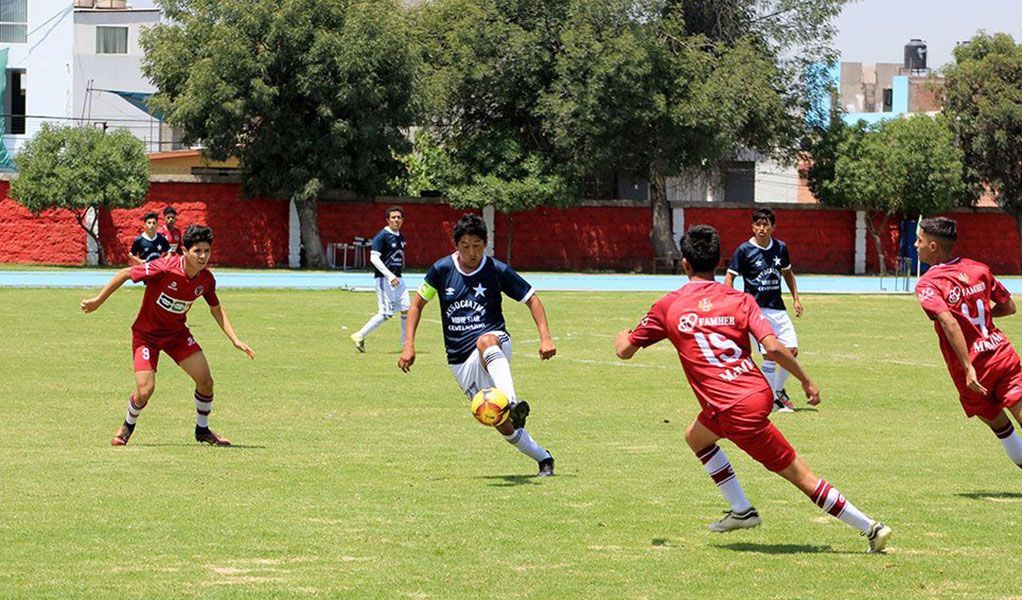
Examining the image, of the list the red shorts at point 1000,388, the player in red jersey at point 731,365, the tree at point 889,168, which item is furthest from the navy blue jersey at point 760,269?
the tree at point 889,168

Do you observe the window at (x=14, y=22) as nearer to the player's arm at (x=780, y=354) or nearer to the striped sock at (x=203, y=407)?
the striped sock at (x=203, y=407)

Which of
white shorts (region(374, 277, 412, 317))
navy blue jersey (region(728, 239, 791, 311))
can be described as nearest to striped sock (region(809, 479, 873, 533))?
navy blue jersey (region(728, 239, 791, 311))

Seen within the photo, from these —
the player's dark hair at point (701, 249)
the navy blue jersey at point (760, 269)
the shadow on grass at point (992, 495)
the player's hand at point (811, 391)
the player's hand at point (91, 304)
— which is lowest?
the shadow on grass at point (992, 495)

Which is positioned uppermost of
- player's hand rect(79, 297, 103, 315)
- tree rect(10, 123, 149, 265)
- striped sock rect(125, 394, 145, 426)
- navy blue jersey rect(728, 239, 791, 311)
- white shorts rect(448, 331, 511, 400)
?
tree rect(10, 123, 149, 265)

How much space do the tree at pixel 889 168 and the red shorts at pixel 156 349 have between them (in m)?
47.8

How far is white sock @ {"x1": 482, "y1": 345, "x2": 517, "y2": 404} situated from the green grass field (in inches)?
30.2

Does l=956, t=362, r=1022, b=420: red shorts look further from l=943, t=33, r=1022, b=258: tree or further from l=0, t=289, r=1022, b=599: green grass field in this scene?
l=943, t=33, r=1022, b=258: tree

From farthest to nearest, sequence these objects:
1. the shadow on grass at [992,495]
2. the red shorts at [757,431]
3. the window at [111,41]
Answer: the window at [111,41] < the shadow on grass at [992,495] < the red shorts at [757,431]

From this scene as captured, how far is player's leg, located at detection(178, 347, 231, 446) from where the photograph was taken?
523 inches

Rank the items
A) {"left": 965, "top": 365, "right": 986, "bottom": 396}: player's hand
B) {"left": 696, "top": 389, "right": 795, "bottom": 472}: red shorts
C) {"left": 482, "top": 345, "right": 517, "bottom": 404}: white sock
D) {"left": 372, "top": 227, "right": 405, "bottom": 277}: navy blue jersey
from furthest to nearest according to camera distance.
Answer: {"left": 372, "top": 227, "right": 405, "bottom": 277}: navy blue jersey < {"left": 482, "top": 345, "right": 517, "bottom": 404}: white sock < {"left": 965, "top": 365, "right": 986, "bottom": 396}: player's hand < {"left": 696, "top": 389, "right": 795, "bottom": 472}: red shorts

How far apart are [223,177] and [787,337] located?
40.8 metres

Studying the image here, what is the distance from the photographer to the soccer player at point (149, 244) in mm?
24391

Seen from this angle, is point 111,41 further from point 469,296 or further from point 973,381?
point 973,381

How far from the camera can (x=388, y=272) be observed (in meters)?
23.5
